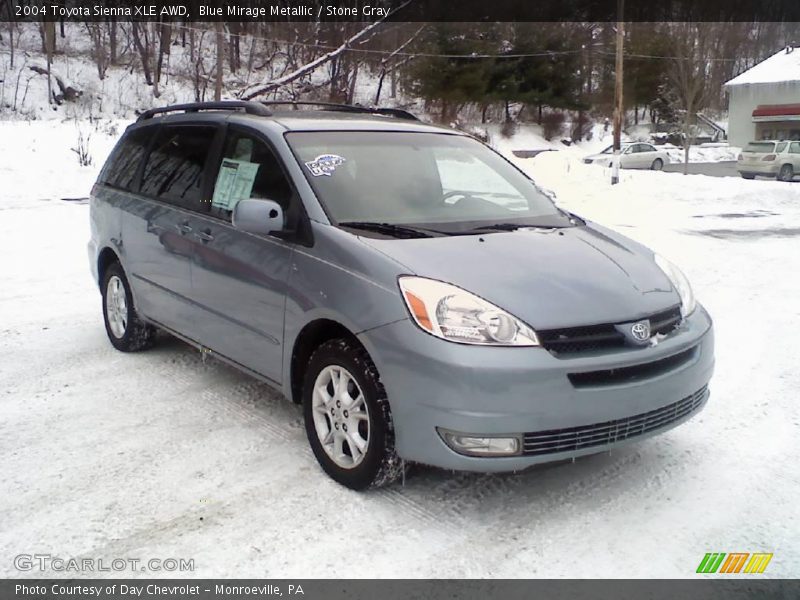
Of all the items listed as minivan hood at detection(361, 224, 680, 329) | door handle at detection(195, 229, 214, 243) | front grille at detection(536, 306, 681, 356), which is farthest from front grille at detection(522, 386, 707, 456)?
door handle at detection(195, 229, 214, 243)

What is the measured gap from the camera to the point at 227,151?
458 centimetres

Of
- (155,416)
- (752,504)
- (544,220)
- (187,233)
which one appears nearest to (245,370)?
(155,416)

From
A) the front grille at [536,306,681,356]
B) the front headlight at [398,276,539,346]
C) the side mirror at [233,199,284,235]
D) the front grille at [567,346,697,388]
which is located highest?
the side mirror at [233,199,284,235]

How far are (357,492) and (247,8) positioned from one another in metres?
45.0

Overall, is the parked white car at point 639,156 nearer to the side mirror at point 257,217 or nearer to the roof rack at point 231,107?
the roof rack at point 231,107

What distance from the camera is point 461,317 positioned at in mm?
3191

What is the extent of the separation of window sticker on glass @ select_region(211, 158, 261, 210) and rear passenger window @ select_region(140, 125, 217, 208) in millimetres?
226

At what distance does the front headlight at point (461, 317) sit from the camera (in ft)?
10.3

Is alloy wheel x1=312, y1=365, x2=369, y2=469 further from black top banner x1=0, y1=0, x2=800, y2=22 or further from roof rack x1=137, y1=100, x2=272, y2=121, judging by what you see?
black top banner x1=0, y1=0, x2=800, y2=22

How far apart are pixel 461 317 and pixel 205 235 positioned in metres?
1.97

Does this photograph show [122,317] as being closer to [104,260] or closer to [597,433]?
[104,260]

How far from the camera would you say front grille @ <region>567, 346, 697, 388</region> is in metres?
3.14
